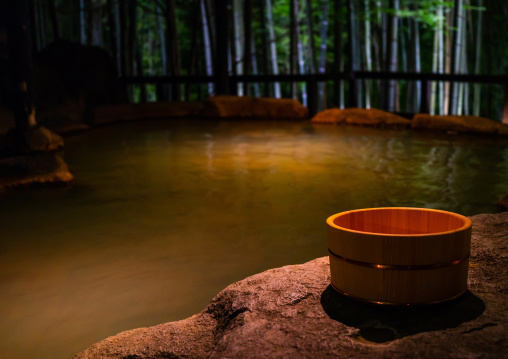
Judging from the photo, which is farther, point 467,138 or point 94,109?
point 94,109

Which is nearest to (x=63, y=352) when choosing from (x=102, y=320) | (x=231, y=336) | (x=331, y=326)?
(x=102, y=320)

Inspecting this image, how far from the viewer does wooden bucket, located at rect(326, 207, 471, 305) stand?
5.57 feet

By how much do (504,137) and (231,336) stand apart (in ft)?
23.3

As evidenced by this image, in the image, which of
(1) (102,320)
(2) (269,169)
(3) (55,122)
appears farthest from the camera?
(3) (55,122)

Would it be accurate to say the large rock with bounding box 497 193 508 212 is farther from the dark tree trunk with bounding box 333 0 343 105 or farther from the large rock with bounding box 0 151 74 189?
the dark tree trunk with bounding box 333 0 343 105

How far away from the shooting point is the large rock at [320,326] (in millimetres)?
1485

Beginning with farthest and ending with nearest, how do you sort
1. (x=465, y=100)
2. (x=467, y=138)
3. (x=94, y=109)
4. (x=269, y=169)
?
1. (x=465, y=100)
2. (x=94, y=109)
3. (x=467, y=138)
4. (x=269, y=169)

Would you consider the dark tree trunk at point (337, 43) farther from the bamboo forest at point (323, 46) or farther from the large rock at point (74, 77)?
the large rock at point (74, 77)

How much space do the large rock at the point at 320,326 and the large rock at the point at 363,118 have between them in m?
7.27

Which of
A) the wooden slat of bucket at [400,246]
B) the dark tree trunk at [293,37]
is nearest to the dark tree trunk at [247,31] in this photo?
the dark tree trunk at [293,37]

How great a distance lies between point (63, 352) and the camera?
2.21 metres

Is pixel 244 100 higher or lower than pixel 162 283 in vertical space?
higher

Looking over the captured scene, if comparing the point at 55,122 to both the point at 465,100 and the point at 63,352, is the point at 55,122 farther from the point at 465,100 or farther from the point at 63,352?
the point at 465,100

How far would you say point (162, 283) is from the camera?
113 inches
